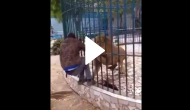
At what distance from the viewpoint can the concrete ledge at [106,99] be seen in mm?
3105

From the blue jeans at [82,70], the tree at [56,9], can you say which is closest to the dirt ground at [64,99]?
the blue jeans at [82,70]

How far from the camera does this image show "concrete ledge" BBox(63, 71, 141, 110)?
311 cm

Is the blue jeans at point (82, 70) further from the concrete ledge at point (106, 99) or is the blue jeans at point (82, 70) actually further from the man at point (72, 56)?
the concrete ledge at point (106, 99)

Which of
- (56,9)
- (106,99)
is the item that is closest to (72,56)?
(106,99)

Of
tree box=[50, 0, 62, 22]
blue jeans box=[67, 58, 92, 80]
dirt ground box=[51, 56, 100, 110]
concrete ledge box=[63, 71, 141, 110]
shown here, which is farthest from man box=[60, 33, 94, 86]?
tree box=[50, 0, 62, 22]

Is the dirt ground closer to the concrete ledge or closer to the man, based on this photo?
the concrete ledge

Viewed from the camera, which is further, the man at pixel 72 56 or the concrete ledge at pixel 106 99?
the man at pixel 72 56

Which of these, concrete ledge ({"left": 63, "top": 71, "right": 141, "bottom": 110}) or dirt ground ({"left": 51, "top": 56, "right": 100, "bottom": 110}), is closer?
concrete ledge ({"left": 63, "top": 71, "right": 141, "bottom": 110})

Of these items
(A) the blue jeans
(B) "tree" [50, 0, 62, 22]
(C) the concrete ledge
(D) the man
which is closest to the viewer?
(C) the concrete ledge
